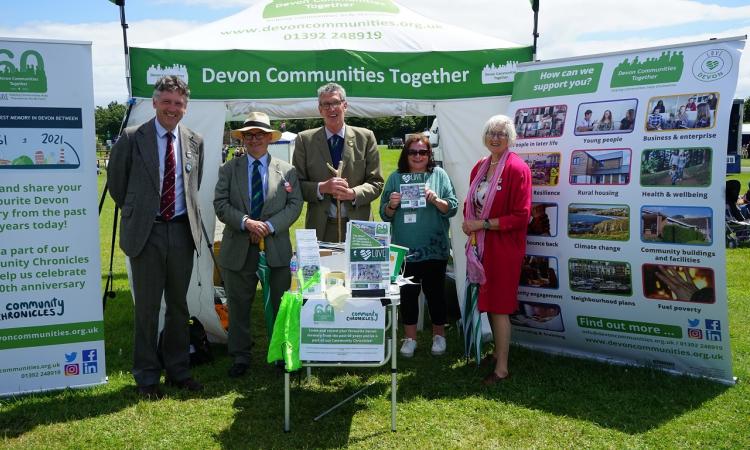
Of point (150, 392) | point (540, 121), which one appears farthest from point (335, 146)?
point (150, 392)

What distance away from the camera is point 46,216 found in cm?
367

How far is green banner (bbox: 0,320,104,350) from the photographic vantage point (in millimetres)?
3689

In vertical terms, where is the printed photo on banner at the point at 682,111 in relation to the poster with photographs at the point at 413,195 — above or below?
above

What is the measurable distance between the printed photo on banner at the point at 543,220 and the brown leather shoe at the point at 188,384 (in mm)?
2496

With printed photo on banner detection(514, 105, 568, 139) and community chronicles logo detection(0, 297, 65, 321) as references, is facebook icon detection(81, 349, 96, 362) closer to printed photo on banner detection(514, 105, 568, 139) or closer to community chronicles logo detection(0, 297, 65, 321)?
community chronicles logo detection(0, 297, 65, 321)

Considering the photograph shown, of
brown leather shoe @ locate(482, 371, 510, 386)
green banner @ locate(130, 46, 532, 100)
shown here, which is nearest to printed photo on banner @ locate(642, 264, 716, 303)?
A: brown leather shoe @ locate(482, 371, 510, 386)

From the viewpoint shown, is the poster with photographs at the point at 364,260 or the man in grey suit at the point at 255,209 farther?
the man in grey suit at the point at 255,209

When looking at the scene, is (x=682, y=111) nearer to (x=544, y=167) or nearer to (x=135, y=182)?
(x=544, y=167)

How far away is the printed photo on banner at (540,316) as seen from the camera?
14.3 feet

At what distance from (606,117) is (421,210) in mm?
1375

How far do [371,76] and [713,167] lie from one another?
8.28 feet

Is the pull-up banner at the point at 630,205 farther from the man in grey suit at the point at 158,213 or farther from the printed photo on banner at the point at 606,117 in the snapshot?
the man in grey suit at the point at 158,213

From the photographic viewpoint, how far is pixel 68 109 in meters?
3.68

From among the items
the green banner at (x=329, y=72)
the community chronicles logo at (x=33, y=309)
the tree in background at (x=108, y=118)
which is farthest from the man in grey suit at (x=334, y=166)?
the tree in background at (x=108, y=118)
